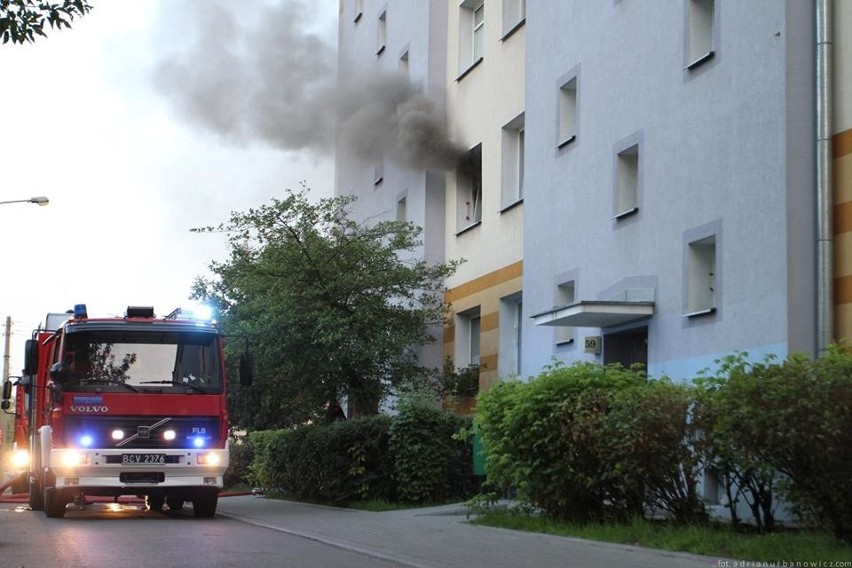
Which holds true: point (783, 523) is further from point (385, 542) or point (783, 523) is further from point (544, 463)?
point (385, 542)

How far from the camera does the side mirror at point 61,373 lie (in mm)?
18188

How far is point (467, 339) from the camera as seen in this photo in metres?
27.8

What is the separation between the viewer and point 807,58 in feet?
51.6

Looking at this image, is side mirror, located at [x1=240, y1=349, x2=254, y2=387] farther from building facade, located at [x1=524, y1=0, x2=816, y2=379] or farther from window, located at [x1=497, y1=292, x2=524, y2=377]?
window, located at [x1=497, y1=292, x2=524, y2=377]

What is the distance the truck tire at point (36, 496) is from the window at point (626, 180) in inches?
395

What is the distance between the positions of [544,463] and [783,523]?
308 centimetres

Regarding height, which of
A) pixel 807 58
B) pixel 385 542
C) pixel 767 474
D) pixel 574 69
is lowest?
pixel 385 542

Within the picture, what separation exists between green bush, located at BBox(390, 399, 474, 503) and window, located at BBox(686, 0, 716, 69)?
677cm

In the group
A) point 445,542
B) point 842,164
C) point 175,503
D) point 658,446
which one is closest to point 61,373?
point 175,503

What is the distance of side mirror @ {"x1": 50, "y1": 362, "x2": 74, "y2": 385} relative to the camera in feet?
59.7

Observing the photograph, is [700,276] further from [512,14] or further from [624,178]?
[512,14]

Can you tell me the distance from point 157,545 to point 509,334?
12654 millimetres

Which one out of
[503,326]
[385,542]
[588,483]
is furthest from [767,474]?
[503,326]

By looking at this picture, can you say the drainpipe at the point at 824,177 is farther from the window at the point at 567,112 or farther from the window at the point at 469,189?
the window at the point at 469,189
